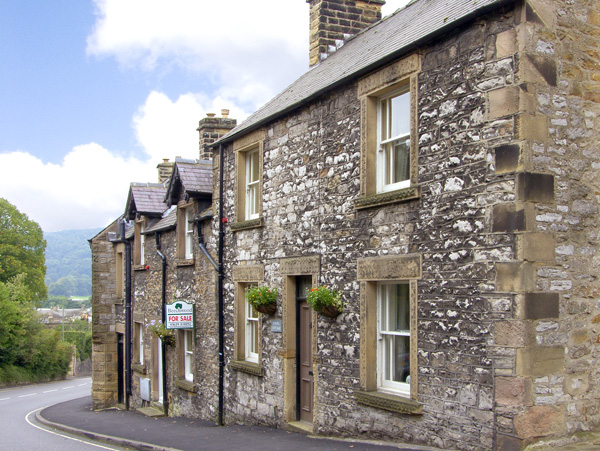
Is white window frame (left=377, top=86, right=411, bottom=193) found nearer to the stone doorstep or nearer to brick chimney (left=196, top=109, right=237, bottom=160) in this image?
brick chimney (left=196, top=109, right=237, bottom=160)

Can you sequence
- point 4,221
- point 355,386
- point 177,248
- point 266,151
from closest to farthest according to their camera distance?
point 355,386
point 266,151
point 177,248
point 4,221

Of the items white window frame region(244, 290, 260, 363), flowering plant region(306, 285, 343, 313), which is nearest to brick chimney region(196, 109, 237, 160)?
white window frame region(244, 290, 260, 363)

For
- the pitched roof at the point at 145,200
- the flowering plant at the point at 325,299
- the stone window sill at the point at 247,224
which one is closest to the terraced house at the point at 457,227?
the flowering plant at the point at 325,299

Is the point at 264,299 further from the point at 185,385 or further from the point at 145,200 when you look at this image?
the point at 145,200

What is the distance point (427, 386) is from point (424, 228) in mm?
1982

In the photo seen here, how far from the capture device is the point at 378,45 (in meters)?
10.7

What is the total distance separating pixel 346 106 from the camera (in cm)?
1011

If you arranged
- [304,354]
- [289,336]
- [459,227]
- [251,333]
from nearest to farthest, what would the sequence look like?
1. [459,227]
2. [304,354]
3. [289,336]
4. [251,333]

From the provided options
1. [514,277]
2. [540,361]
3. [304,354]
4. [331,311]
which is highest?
[514,277]

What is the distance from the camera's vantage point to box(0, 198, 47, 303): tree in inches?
2078

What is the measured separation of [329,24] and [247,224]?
17.0 feet

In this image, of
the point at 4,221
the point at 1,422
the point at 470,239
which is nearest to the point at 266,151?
the point at 470,239

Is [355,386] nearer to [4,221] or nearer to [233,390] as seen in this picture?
[233,390]

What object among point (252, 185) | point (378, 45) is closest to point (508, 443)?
point (378, 45)
